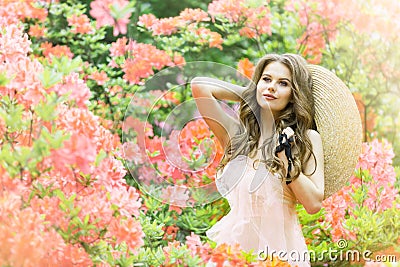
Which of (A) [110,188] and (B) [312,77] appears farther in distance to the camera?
(B) [312,77]

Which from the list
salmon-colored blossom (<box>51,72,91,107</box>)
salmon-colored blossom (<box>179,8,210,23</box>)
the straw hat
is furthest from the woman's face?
salmon-colored blossom (<box>179,8,210,23</box>)

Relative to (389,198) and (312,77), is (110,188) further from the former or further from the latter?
(389,198)

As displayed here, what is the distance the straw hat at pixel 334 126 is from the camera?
6.95 feet

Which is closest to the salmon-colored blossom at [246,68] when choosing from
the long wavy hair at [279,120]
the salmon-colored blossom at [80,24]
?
the salmon-colored blossom at [80,24]

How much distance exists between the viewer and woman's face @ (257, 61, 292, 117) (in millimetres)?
2020

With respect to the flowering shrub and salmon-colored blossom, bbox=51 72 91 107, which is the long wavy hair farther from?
the flowering shrub

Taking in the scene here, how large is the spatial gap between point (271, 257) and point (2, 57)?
0.94 meters

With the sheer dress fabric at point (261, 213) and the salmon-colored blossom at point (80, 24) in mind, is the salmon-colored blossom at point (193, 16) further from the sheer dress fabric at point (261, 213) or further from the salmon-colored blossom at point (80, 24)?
the sheer dress fabric at point (261, 213)

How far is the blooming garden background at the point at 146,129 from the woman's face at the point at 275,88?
0.55 ft

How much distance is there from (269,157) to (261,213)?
167mm

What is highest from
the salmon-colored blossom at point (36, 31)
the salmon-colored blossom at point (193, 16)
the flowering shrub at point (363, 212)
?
the salmon-colored blossom at point (193, 16)

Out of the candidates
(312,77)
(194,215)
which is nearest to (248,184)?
(312,77)

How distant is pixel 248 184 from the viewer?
2012 millimetres

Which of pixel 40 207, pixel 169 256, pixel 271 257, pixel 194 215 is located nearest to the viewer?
pixel 40 207
